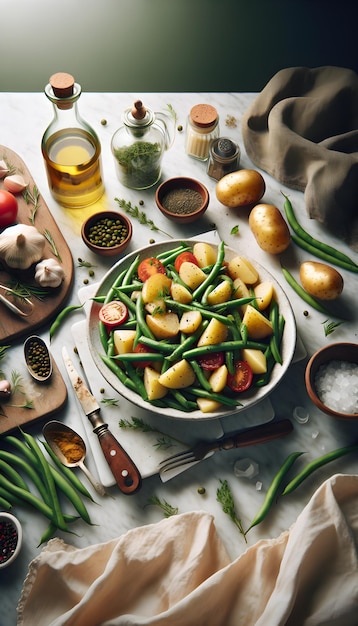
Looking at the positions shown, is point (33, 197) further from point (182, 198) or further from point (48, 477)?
point (48, 477)

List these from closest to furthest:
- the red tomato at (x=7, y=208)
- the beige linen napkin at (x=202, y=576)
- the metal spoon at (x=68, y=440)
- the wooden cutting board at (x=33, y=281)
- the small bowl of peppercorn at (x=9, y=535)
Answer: the beige linen napkin at (x=202, y=576)
the small bowl of peppercorn at (x=9, y=535)
the metal spoon at (x=68, y=440)
the wooden cutting board at (x=33, y=281)
the red tomato at (x=7, y=208)

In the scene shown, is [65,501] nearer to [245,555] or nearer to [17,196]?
[245,555]

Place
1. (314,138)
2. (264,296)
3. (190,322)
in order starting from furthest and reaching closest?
(314,138), (264,296), (190,322)

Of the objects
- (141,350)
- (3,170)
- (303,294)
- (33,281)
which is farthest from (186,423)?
(3,170)

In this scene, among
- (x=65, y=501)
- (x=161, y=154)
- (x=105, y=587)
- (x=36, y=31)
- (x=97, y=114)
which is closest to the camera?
(x=105, y=587)

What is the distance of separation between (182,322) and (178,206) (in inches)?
28.4

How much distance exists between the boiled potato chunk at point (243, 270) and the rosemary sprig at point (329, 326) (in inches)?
16.6

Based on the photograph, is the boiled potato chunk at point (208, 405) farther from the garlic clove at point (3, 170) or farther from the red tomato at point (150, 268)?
the garlic clove at point (3, 170)

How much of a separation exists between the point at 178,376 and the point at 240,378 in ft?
0.88

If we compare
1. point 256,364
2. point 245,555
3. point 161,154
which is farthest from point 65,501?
point 161,154

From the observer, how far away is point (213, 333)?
285cm

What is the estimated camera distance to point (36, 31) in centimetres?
443

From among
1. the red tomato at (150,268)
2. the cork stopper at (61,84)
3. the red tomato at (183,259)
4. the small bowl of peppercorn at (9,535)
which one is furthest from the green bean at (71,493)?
the cork stopper at (61,84)

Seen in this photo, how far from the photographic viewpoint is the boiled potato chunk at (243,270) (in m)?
3.03
